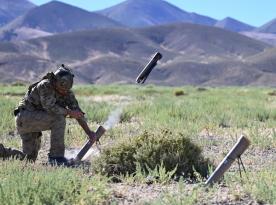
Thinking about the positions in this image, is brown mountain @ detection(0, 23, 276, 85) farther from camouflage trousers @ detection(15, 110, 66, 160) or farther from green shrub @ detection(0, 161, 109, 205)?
green shrub @ detection(0, 161, 109, 205)

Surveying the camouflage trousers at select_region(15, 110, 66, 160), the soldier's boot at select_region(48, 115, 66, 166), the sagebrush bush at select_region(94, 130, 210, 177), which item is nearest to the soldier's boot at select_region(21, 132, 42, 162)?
the camouflage trousers at select_region(15, 110, 66, 160)

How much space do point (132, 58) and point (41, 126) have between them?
15186cm

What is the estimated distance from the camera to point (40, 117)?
8.95 metres

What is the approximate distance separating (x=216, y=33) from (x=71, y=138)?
189m

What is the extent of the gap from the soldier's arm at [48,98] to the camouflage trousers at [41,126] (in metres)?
0.27

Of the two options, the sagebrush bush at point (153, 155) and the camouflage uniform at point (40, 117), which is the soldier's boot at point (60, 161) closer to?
the camouflage uniform at point (40, 117)

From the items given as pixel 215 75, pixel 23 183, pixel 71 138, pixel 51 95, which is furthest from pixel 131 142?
pixel 215 75

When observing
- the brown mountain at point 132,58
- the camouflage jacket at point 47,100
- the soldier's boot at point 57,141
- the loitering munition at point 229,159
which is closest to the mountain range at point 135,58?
the brown mountain at point 132,58

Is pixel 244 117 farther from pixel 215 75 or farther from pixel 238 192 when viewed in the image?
pixel 215 75

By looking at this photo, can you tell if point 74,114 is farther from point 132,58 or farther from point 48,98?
point 132,58

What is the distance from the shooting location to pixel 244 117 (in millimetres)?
17859

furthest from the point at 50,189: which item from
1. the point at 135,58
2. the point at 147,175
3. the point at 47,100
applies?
the point at 135,58

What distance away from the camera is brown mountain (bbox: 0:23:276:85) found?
12581 centimetres

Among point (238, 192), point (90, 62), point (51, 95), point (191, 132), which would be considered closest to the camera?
point (238, 192)
